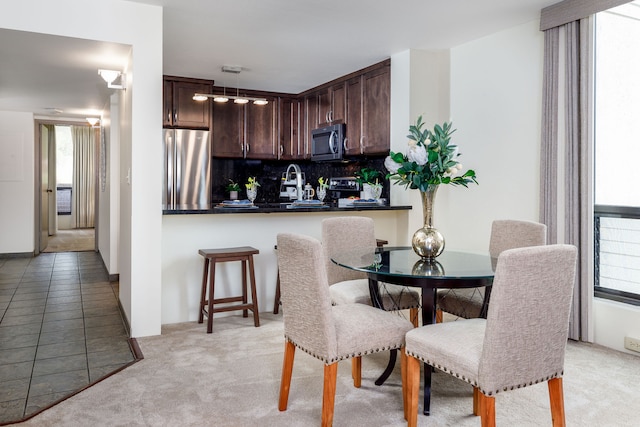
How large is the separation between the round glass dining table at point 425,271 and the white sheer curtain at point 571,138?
1097mm

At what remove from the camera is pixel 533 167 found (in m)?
3.77

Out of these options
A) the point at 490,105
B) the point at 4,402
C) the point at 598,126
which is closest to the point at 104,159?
the point at 4,402

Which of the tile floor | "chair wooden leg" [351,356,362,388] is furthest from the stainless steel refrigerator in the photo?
"chair wooden leg" [351,356,362,388]

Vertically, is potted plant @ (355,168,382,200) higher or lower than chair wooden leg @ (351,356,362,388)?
higher

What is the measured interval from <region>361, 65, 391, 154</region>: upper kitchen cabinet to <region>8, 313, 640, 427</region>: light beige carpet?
246 centimetres

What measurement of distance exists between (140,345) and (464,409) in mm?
2153

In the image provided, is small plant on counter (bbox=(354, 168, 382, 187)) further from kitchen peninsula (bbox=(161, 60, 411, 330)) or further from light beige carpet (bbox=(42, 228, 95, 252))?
light beige carpet (bbox=(42, 228, 95, 252))

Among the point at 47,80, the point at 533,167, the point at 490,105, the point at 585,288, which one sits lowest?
the point at 585,288

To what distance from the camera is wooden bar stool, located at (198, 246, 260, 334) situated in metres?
3.54

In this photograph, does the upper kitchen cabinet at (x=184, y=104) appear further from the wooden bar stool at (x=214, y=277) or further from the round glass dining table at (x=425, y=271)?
the round glass dining table at (x=425, y=271)

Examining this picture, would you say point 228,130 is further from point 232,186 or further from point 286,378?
point 286,378

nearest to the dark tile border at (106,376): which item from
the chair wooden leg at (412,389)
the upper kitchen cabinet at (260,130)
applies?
the chair wooden leg at (412,389)

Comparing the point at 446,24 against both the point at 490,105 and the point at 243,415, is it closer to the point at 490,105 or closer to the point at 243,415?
the point at 490,105

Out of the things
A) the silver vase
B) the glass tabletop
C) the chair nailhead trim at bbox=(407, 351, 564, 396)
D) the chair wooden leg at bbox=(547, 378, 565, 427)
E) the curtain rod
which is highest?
the curtain rod
